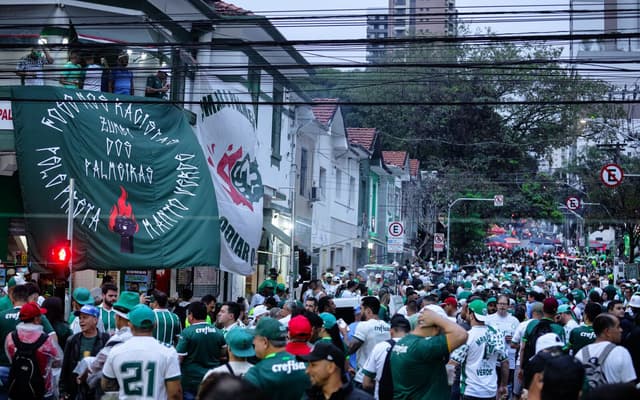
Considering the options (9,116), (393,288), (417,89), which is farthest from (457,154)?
(9,116)

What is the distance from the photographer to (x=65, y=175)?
16.5 m

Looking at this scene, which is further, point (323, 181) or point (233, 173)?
point (323, 181)

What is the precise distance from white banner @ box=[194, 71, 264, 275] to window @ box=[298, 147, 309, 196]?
37.1 feet

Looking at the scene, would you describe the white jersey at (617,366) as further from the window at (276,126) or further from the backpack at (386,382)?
the window at (276,126)

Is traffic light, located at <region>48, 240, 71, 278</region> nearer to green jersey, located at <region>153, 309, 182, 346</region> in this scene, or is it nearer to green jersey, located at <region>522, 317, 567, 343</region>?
green jersey, located at <region>153, 309, 182, 346</region>

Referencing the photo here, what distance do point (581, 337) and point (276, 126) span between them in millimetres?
19088

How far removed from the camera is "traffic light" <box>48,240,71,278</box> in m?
14.2

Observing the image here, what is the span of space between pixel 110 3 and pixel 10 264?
6056mm

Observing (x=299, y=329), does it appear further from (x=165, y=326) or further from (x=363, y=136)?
(x=363, y=136)

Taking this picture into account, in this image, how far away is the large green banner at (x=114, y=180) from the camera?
1619 centimetres

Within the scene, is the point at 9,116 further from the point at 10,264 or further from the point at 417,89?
the point at 417,89

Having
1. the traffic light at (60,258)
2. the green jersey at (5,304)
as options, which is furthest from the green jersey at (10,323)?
the traffic light at (60,258)

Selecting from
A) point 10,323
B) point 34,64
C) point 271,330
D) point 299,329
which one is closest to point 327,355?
point 271,330

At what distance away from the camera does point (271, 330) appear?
7.13m
